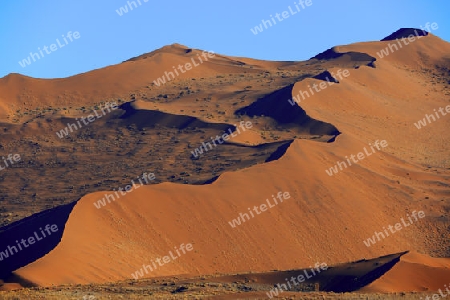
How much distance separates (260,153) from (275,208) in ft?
33.3

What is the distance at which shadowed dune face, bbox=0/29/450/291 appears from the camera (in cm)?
3531

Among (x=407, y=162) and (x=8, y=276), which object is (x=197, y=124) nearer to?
(x=407, y=162)

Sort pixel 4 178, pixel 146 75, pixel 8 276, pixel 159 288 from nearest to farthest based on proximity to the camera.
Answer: pixel 159 288, pixel 8 276, pixel 4 178, pixel 146 75

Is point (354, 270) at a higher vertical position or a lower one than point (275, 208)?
lower

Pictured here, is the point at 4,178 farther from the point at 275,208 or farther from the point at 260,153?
the point at 275,208

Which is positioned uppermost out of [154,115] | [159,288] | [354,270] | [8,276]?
[154,115]

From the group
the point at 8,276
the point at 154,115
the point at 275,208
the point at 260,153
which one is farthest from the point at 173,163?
the point at 8,276

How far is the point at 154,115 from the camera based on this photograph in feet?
197

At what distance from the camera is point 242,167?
46.7 m

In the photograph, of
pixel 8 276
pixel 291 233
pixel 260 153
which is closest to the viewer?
pixel 8 276

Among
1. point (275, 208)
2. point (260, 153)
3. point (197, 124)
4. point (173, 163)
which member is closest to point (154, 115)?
point (197, 124)

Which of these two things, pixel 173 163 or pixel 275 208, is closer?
pixel 275 208

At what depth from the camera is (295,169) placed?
42.6 meters

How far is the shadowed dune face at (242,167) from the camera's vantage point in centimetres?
3531
